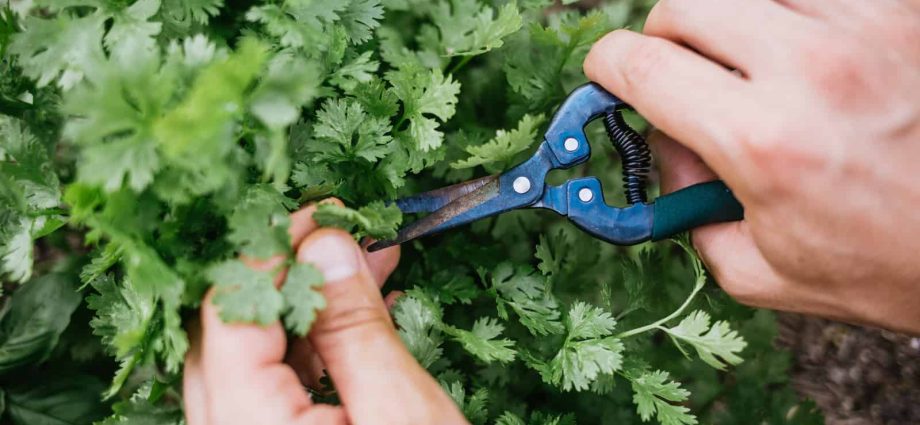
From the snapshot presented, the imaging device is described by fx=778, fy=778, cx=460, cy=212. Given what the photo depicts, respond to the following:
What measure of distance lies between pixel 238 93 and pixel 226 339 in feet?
1.15

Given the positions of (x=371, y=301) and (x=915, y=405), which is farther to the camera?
(x=915, y=405)

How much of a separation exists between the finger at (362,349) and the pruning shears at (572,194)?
0.22 m

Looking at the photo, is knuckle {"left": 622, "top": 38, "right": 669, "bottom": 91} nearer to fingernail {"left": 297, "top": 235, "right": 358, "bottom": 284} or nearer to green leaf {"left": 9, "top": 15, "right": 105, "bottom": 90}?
fingernail {"left": 297, "top": 235, "right": 358, "bottom": 284}

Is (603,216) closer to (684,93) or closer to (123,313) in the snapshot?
(684,93)

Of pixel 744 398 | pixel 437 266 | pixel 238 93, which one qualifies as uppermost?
pixel 238 93

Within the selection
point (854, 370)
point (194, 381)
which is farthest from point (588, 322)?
point (854, 370)

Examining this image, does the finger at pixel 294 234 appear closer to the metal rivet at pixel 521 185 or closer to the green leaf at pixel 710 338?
the metal rivet at pixel 521 185

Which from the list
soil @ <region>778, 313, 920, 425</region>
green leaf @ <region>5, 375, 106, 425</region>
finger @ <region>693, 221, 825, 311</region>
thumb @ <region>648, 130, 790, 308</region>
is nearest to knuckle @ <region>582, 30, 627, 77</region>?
thumb @ <region>648, 130, 790, 308</region>

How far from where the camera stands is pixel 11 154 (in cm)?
143

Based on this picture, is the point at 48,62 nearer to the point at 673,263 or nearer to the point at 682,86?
the point at 682,86

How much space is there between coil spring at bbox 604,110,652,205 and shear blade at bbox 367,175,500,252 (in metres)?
0.24

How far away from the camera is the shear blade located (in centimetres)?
143

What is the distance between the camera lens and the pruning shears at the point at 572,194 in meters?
1.43

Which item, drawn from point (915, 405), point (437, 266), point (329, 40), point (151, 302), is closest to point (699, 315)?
point (437, 266)
